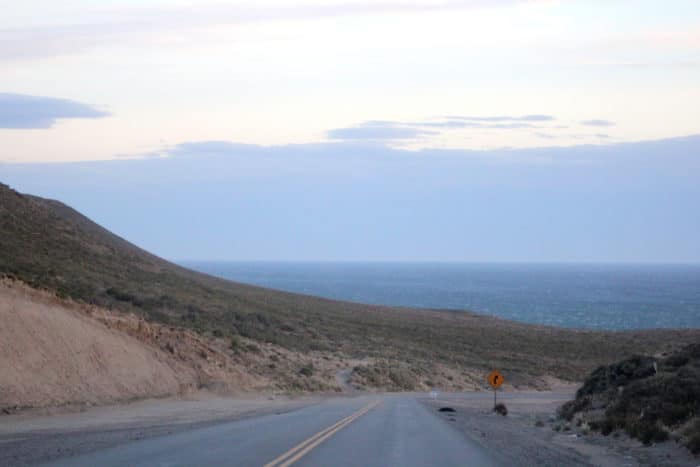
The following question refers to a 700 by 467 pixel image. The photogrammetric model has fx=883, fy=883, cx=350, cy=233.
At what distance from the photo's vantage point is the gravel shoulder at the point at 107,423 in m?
14.3

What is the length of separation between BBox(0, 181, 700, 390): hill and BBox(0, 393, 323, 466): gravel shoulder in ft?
26.6

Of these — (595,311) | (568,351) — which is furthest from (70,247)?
(595,311)

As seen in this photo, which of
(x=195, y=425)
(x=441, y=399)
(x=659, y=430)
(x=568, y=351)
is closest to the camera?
(x=659, y=430)

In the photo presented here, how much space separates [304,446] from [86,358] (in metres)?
13.4

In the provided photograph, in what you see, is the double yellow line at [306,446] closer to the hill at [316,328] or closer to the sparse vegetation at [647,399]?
the sparse vegetation at [647,399]

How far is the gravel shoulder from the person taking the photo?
14.3 m

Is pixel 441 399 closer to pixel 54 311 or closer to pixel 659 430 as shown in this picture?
pixel 54 311

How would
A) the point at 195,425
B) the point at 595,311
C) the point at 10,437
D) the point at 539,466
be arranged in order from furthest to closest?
1. the point at 595,311
2. the point at 195,425
3. the point at 10,437
4. the point at 539,466

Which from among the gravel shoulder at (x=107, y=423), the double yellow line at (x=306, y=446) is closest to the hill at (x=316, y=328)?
the gravel shoulder at (x=107, y=423)

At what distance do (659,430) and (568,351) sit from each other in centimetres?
4985

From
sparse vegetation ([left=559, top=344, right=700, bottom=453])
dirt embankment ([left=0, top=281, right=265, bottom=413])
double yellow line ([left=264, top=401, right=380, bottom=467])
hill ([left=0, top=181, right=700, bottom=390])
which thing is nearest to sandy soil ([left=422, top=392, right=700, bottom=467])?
sparse vegetation ([left=559, top=344, right=700, bottom=453])

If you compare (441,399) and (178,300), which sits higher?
(178,300)

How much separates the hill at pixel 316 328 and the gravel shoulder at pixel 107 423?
8094mm

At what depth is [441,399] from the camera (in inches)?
1554
